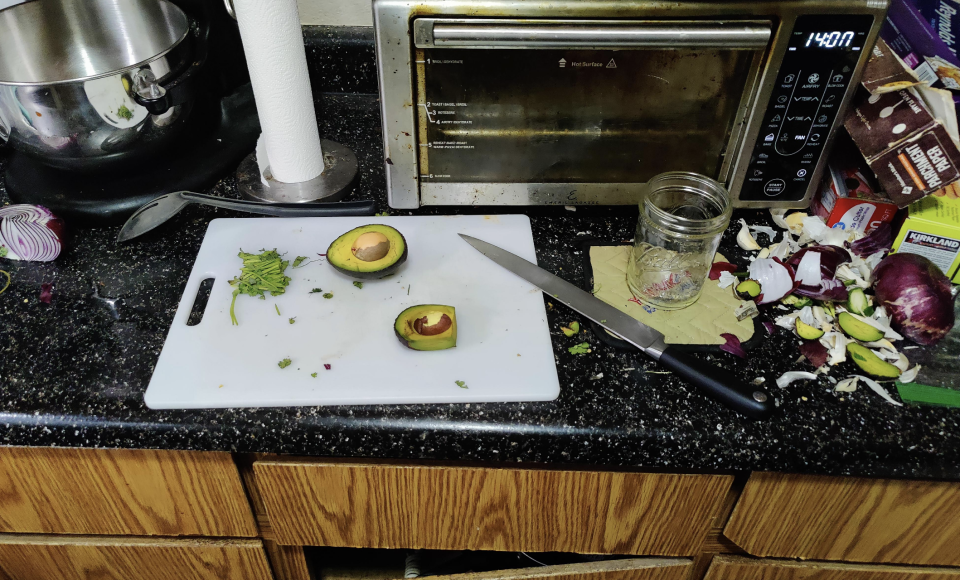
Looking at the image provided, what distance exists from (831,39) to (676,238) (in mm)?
273

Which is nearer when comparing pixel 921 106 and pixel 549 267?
pixel 921 106

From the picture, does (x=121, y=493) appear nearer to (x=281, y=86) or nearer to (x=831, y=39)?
(x=281, y=86)

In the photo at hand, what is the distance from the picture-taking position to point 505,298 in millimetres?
758

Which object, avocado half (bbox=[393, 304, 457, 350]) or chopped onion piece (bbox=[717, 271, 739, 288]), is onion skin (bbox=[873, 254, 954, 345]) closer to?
chopped onion piece (bbox=[717, 271, 739, 288])

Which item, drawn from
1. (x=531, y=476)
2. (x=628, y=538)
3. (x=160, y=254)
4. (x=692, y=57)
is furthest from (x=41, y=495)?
(x=692, y=57)

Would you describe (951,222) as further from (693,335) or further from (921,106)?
(693,335)

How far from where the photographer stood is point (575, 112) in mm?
775

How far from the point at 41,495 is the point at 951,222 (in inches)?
42.9

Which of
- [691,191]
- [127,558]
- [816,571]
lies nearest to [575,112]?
[691,191]

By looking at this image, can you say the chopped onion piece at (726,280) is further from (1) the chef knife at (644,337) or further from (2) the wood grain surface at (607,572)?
(2) the wood grain surface at (607,572)

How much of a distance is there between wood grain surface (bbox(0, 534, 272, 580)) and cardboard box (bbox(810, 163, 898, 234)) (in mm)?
841

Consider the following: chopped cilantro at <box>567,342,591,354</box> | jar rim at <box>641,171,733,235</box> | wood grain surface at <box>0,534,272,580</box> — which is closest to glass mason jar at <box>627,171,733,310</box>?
jar rim at <box>641,171,733,235</box>

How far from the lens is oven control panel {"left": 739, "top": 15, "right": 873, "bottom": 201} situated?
698 millimetres

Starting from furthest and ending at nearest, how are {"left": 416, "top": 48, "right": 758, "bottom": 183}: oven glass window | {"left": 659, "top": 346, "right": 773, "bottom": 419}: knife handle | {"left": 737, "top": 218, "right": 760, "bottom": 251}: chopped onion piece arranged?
{"left": 737, "top": 218, "right": 760, "bottom": 251}: chopped onion piece < {"left": 416, "top": 48, "right": 758, "bottom": 183}: oven glass window < {"left": 659, "top": 346, "right": 773, "bottom": 419}: knife handle
